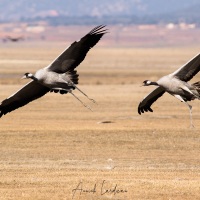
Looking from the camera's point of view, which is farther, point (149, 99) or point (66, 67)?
point (149, 99)

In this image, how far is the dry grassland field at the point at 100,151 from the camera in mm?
13656

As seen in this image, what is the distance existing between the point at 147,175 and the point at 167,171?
868 millimetres

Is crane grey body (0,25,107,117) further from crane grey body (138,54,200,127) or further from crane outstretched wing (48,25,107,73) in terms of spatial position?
crane grey body (138,54,200,127)

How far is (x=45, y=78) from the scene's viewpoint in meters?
16.8

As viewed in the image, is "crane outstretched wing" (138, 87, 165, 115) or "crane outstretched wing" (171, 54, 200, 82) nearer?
"crane outstretched wing" (171, 54, 200, 82)

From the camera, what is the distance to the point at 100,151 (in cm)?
1939

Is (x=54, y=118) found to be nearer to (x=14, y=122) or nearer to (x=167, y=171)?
(x=14, y=122)

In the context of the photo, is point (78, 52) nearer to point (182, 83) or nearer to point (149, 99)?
point (182, 83)

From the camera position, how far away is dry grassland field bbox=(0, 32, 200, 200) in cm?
1366
